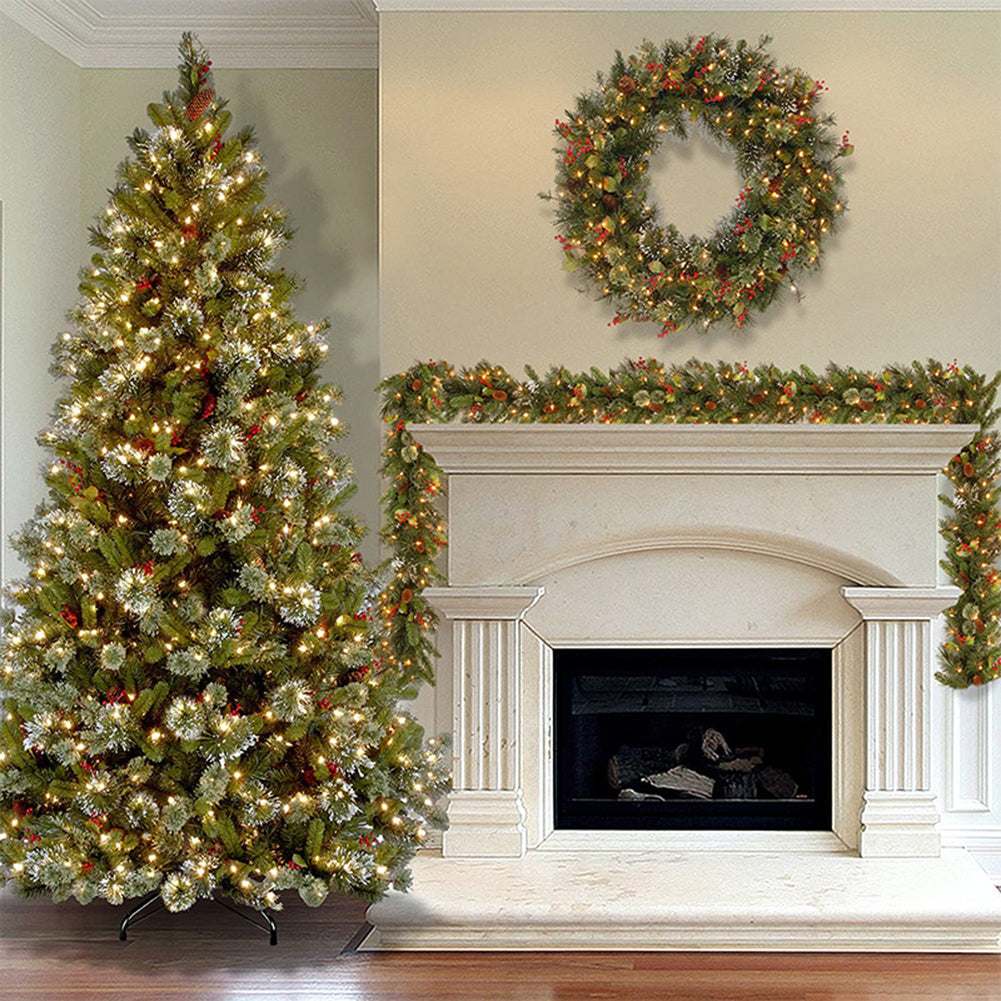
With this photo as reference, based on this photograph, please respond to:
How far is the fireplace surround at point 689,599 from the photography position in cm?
413

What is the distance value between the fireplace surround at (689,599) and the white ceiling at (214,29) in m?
1.60

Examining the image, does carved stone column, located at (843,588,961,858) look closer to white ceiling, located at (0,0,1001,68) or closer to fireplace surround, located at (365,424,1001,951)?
fireplace surround, located at (365,424,1001,951)

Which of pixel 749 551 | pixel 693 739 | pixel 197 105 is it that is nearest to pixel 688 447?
pixel 749 551

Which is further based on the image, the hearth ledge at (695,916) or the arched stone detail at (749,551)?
the arched stone detail at (749,551)

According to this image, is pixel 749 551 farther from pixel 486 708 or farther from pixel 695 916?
pixel 695 916

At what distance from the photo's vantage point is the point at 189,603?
353 cm

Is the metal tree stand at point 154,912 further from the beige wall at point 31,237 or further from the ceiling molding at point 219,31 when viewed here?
the ceiling molding at point 219,31

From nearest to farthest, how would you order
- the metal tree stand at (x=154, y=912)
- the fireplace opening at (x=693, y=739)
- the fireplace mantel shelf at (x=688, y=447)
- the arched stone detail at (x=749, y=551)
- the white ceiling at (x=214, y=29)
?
the metal tree stand at (x=154, y=912) → the fireplace mantel shelf at (x=688, y=447) → the arched stone detail at (x=749, y=551) → the fireplace opening at (x=693, y=739) → the white ceiling at (x=214, y=29)

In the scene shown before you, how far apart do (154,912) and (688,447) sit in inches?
85.7

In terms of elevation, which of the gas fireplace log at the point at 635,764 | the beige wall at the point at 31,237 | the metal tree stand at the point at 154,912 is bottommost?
the metal tree stand at the point at 154,912

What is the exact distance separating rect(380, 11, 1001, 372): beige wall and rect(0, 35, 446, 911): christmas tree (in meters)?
0.70

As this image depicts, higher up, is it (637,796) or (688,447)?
(688,447)

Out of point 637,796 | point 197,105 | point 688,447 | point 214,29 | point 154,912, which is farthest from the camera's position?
point 214,29

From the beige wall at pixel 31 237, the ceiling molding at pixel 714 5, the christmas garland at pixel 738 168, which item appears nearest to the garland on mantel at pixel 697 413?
the christmas garland at pixel 738 168
